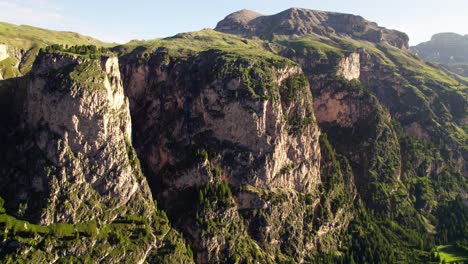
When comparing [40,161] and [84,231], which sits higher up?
[40,161]

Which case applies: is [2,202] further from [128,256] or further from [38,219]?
[128,256]

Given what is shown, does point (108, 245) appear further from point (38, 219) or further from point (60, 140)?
point (60, 140)

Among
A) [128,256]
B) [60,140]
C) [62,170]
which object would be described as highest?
[60,140]

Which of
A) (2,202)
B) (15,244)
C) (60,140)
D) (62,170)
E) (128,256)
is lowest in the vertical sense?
(128,256)

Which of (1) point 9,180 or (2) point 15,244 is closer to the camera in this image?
(2) point 15,244

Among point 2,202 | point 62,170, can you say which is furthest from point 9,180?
point 62,170

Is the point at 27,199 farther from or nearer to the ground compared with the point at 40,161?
nearer to the ground

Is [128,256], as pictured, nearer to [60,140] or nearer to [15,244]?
[15,244]

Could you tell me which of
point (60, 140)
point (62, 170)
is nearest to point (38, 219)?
point (62, 170)

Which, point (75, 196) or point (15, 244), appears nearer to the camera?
point (15, 244)
